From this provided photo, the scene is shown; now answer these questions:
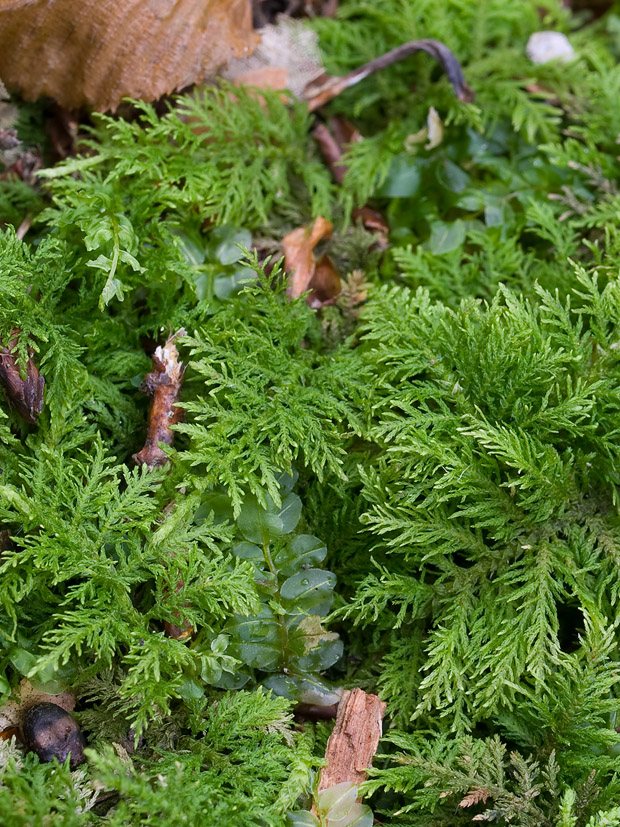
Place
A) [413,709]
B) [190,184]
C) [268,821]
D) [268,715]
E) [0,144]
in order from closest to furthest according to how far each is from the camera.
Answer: [268,821], [268,715], [413,709], [190,184], [0,144]

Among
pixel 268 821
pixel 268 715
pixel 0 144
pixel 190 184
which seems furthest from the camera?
pixel 0 144

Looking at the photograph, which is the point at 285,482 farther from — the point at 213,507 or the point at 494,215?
the point at 494,215

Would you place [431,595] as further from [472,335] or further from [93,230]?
[93,230]

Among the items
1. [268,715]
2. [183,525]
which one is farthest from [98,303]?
[268,715]

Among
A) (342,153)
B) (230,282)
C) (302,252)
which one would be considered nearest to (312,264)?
(302,252)

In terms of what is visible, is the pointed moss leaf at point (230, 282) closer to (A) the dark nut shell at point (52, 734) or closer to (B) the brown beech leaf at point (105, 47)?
(B) the brown beech leaf at point (105, 47)
